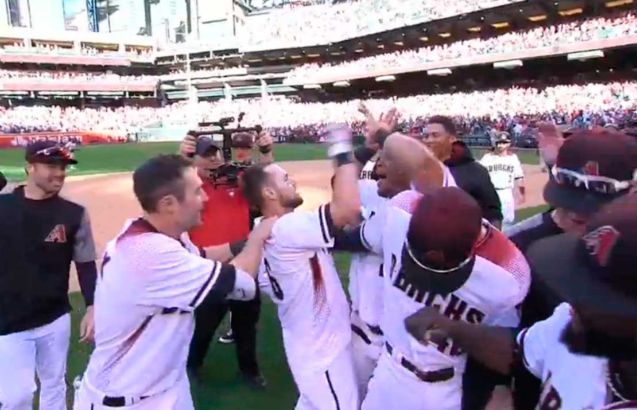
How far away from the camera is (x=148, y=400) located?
3.08 m

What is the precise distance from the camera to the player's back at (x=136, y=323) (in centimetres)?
292

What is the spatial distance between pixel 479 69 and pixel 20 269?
3838cm

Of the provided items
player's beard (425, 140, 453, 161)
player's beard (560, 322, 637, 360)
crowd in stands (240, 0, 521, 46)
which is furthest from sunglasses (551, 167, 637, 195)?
crowd in stands (240, 0, 521, 46)

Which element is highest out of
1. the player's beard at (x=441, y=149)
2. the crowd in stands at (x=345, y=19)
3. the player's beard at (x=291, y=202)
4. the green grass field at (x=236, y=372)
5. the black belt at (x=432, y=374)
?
the crowd in stands at (x=345, y=19)

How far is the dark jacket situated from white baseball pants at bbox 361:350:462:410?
2.40m

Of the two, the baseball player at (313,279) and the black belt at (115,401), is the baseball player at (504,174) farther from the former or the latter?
the black belt at (115,401)

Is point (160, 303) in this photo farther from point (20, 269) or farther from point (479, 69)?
point (479, 69)

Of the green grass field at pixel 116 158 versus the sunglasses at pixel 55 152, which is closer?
the sunglasses at pixel 55 152

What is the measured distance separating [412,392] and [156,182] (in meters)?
1.44

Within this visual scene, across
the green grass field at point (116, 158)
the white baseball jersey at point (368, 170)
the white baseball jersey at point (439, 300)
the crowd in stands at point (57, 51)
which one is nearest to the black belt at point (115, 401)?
the white baseball jersey at point (439, 300)

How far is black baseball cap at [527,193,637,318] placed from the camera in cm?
146

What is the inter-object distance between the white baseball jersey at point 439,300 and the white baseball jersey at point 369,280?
1040 millimetres

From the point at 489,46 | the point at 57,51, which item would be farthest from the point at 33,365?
A: the point at 57,51

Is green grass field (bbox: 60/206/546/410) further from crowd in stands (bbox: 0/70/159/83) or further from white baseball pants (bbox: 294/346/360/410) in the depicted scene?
crowd in stands (bbox: 0/70/159/83)
